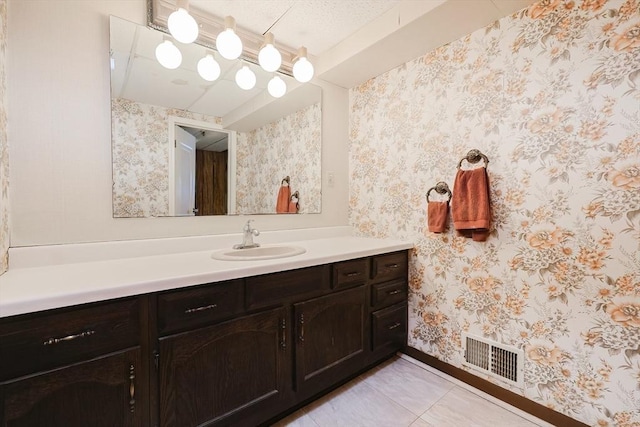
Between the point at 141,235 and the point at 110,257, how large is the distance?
0.17m

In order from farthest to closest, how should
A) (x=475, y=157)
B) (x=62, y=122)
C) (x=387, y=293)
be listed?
(x=387, y=293)
(x=475, y=157)
(x=62, y=122)

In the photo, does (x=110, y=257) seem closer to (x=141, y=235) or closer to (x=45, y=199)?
(x=141, y=235)

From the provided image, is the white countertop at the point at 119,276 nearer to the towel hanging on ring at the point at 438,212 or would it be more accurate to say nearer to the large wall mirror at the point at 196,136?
the large wall mirror at the point at 196,136

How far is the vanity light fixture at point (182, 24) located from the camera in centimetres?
144

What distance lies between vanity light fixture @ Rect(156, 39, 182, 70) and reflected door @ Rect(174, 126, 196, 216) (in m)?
0.34

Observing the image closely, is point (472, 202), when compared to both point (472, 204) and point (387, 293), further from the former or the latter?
point (387, 293)

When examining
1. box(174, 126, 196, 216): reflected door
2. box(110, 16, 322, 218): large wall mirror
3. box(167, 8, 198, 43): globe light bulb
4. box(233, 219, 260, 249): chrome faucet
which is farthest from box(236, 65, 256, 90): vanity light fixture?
box(233, 219, 260, 249): chrome faucet

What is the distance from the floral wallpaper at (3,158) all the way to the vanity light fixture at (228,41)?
0.85 meters

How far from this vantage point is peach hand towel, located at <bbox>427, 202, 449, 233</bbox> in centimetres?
177

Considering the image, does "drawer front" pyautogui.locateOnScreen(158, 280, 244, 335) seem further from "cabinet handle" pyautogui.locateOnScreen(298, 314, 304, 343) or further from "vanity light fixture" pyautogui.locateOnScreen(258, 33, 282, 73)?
"vanity light fixture" pyautogui.locateOnScreen(258, 33, 282, 73)

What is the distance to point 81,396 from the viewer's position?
914 millimetres

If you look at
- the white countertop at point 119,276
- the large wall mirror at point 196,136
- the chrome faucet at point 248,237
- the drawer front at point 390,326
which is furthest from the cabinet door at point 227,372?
the large wall mirror at point 196,136

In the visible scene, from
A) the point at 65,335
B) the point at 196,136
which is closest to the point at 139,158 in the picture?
the point at 196,136

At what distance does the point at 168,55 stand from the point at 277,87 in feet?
2.23
